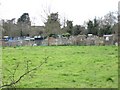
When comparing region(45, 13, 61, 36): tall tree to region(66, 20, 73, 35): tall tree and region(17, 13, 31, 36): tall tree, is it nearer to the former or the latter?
region(66, 20, 73, 35): tall tree

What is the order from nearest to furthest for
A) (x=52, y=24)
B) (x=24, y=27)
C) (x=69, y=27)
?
(x=52, y=24) → (x=24, y=27) → (x=69, y=27)

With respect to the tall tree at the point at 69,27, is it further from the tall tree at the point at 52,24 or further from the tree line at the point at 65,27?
the tall tree at the point at 52,24

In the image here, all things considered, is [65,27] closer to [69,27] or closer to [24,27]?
[69,27]

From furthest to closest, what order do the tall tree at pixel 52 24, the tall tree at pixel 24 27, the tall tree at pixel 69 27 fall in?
the tall tree at pixel 69 27, the tall tree at pixel 24 27, the tall tree at pixel 52 24

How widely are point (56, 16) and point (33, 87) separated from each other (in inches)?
955

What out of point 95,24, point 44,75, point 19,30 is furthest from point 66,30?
point 44,75

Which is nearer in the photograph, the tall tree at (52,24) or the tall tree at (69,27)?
the tall tree at (52,24)

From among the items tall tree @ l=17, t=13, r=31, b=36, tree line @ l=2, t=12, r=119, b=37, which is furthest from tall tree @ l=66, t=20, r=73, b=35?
tall tree @ l=17, t=13, r=31, b=36

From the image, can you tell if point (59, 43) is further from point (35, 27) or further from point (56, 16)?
point (35, 27)

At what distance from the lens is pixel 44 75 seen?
24.0 feet

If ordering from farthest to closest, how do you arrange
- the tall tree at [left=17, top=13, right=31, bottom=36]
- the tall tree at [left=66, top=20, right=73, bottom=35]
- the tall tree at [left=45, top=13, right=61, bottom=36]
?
the tall tree at [left=66, top=20, right=73, bottom=35], the tall tree at [left=17, top=13, right=31, bottom=36], the tall tree at [left=45, top=13, right=61, bottom=36]

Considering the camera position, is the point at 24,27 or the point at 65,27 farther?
the point at 65,27

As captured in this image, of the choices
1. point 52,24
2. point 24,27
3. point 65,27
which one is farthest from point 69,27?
point 24,27

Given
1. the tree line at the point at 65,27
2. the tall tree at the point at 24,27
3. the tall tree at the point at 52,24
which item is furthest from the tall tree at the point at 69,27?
the tall tree at the point at 24,27
